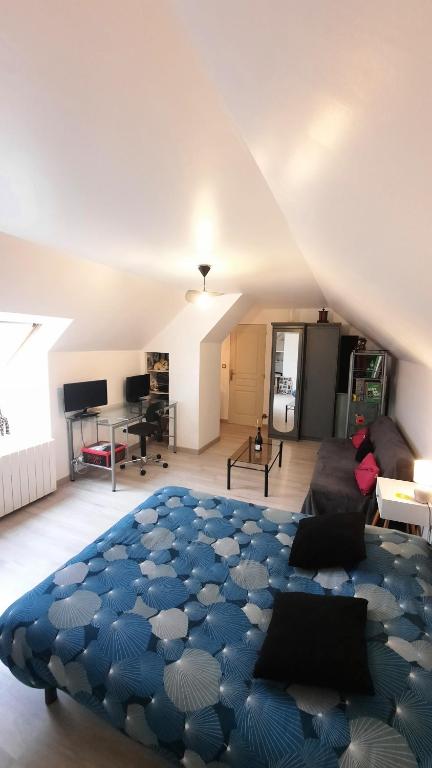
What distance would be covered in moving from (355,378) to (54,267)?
4.05m

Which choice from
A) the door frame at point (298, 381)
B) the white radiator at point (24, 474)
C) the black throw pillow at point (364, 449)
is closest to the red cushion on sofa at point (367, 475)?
the black throw pillow at point (364, 449)

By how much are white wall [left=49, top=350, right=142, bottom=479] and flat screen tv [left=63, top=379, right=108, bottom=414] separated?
0.28 feet

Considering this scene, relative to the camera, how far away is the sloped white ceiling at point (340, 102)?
0.45 meters

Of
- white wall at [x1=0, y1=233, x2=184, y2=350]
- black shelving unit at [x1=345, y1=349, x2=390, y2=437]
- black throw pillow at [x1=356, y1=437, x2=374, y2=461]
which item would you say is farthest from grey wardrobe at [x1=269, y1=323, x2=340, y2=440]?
white wall at [x1=0, y1=233, x2=184, y2=350]

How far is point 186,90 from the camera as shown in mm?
923

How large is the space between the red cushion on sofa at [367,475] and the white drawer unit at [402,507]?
22.2 inches

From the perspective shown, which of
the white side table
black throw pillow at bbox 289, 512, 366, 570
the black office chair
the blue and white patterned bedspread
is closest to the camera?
the blue and white patterned bedspread

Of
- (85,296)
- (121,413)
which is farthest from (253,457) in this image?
(85,296)

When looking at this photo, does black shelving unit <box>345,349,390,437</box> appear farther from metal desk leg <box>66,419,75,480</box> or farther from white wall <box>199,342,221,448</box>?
metal desk leg <box>66,419,75,480</box>

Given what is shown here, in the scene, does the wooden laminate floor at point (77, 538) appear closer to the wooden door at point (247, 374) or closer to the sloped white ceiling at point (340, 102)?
the wooden door at point (247, 374)

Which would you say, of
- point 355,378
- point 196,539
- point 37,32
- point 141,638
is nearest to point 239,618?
point 141,638

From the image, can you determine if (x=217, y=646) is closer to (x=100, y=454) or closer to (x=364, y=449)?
(x=364, y=449)

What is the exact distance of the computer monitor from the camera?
504 centimetres

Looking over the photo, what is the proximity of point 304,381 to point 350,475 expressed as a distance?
239 cm
